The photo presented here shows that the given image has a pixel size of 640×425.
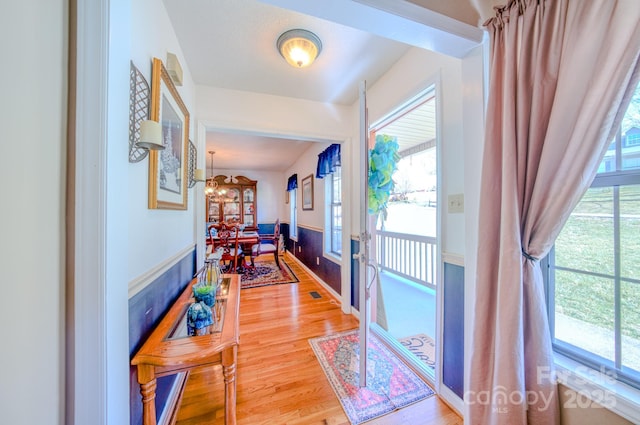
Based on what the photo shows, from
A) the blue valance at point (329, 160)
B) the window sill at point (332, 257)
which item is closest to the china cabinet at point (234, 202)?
the window sill at point (332, 257)

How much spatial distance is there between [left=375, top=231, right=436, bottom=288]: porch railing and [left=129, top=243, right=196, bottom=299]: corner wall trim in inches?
110

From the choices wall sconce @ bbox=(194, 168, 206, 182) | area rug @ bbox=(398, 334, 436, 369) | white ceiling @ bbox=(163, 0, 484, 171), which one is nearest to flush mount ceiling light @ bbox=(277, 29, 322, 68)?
white ceiling @ bbox=(163, 0, 484, 171)

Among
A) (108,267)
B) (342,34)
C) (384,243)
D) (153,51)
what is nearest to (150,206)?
(108,267)

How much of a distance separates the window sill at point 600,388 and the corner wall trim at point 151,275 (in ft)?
5.96

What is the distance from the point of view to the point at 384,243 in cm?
438

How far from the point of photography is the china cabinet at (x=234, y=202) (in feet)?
20.6

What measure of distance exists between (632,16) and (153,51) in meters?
1.96

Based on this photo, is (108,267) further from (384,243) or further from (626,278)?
(384,243)

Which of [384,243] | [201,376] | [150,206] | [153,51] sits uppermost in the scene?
[153,51]

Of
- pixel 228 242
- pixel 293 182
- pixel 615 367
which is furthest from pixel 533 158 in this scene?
pixel 293 182

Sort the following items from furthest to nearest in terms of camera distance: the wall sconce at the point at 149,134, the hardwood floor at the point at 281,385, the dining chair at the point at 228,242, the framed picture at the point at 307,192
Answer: the framed picture at the point at 307,192 < the dining chair at the point at 228,242 < the hardwood floor at the point at 281,385 < the wall sconce at the point at 149,134

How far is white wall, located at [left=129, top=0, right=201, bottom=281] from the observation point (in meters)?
0.98

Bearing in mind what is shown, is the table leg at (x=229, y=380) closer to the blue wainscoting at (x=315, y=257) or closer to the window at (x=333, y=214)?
the blue wainscoting at (x=315, y=257)

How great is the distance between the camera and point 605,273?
0.88 meters
